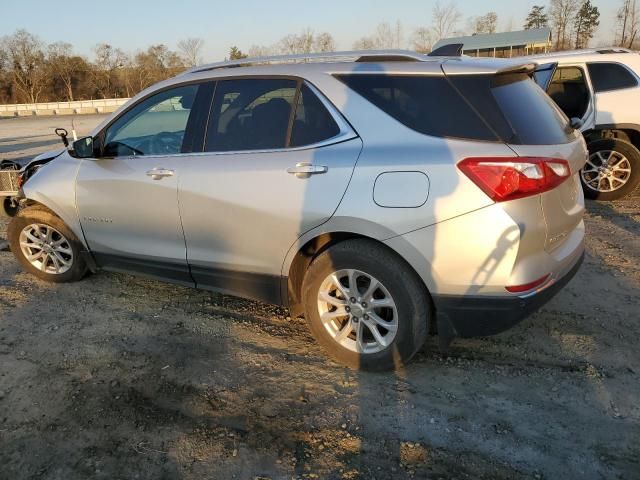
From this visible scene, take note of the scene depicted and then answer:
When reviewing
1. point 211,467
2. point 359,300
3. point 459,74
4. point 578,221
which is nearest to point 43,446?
point 211,467

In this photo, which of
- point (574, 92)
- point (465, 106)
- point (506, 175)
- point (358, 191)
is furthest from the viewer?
point (574, 92)

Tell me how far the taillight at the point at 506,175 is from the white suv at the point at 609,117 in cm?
470

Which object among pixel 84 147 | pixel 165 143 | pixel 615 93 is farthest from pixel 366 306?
pixel 615 93

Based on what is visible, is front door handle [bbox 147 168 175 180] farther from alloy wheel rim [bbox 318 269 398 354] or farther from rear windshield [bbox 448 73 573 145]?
rear windshield [bbox 448 73 573 145]

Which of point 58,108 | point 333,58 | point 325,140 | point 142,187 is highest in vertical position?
point 333,58

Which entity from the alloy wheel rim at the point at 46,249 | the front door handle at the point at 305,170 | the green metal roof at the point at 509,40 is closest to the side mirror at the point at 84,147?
the alloy wheel rim at the point at 46,249

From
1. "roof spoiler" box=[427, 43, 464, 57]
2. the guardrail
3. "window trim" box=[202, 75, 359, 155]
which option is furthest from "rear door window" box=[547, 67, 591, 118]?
the guardrail

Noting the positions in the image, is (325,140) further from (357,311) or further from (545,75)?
(545,75)

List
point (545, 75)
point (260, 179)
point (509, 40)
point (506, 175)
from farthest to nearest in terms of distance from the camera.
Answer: point (509, 40)
point (545, 75)
point (260, 179)
point (506, 175)

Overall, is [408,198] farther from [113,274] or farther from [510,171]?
[113,274]

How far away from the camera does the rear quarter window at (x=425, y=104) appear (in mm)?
2854

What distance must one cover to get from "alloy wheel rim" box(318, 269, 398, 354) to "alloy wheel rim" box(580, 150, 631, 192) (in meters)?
4.99

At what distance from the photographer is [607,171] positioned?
273 inches

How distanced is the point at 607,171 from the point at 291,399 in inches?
231
